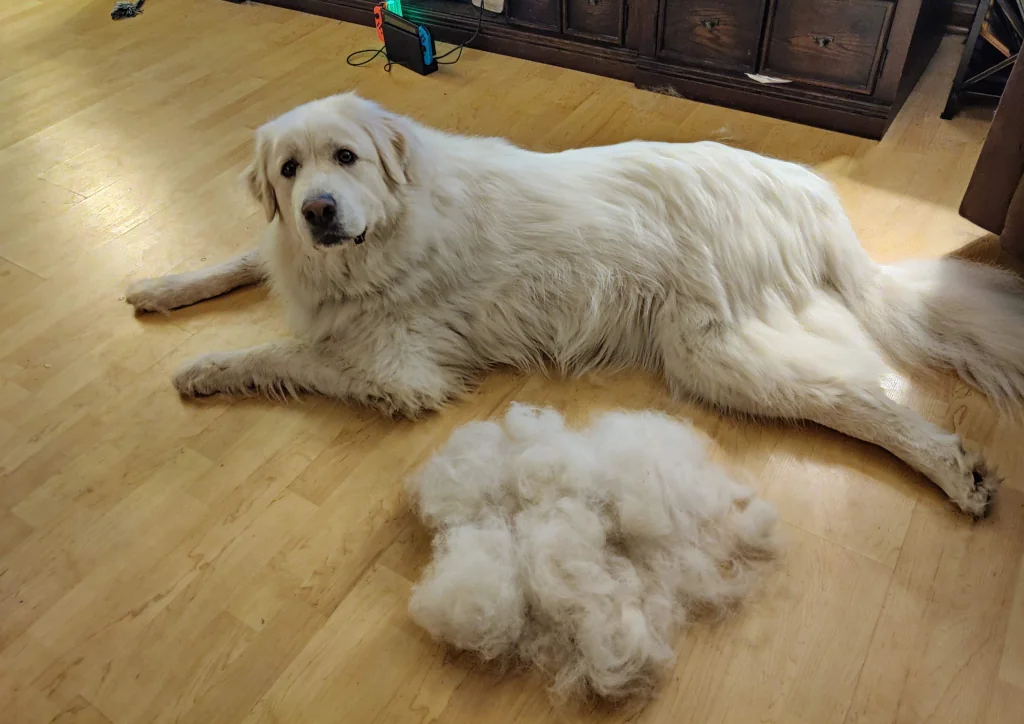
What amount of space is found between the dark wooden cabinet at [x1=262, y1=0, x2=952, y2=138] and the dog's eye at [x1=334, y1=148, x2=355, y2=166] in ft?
6.29

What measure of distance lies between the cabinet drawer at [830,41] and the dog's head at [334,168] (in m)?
1.88

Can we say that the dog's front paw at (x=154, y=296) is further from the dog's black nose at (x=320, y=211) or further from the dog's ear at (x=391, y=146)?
the dog's ear at (x=391, y=146)

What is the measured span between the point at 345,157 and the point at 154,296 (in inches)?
40.1

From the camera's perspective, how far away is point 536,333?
2.08 m

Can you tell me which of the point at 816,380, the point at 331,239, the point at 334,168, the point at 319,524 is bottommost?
the point at 319,524

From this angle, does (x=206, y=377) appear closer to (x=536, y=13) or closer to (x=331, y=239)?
(x=331, y=239)

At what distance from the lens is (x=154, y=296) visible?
241cm

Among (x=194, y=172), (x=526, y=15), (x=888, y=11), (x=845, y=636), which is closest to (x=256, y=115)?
(x=194, y=172)

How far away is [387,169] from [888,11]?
2090 mm

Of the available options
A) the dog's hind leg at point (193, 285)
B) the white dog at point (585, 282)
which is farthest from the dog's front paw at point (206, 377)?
the dog's hind leg at point (193, 285)

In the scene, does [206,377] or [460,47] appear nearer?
[206,377]

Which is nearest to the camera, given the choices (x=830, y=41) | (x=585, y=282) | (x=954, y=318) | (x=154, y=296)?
(x=954, y=318)

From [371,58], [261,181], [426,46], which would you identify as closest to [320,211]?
[261,181]

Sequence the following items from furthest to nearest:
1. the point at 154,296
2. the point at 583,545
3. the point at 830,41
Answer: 1. the point at 830,41
2. the point at 154,296
3. the point at 583,545
